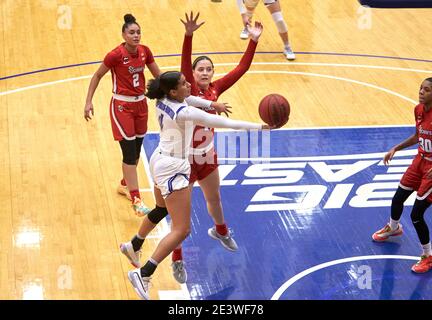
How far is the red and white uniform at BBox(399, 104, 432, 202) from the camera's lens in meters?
8.18

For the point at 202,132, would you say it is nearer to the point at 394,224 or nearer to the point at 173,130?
the point at 173,130

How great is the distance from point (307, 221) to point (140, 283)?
2.23 m

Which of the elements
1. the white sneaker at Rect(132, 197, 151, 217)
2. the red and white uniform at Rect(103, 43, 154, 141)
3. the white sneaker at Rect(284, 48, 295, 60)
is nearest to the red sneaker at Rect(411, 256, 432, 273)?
the white sneaker at Rect(132, 197, 151, 217)

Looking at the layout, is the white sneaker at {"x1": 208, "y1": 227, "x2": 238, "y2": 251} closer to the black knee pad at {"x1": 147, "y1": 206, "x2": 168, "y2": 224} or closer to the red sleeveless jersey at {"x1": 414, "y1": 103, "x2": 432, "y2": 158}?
the black knee pad at {"x1": 147, "y1": 206, "x2": 168, "y2": 224}

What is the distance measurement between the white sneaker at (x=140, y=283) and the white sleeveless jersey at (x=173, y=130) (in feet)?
3.59

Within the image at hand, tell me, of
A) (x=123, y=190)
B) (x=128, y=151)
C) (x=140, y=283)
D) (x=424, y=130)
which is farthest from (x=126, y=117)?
(x=424, y=130)

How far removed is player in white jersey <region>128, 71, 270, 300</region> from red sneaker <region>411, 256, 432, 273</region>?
227 centimetres

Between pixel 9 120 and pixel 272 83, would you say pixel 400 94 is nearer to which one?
pixel 272 83

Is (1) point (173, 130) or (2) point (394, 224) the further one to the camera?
(2) point (394, 224)

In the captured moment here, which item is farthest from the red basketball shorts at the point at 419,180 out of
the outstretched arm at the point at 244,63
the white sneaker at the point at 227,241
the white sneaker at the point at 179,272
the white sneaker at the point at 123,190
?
the white sneaker at the point at 123,190

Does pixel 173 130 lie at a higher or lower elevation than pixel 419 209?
higher

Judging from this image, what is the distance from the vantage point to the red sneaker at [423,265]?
27.4 ft

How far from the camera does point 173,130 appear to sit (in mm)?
7453
